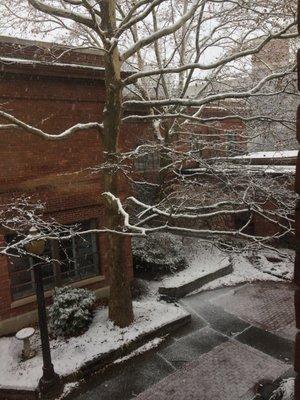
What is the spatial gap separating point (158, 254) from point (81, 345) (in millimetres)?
5653

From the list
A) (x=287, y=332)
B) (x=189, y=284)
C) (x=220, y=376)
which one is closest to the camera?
(x=220, y=376)

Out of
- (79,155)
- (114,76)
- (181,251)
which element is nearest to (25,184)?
(79,155)

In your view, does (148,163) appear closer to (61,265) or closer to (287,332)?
(61,265)

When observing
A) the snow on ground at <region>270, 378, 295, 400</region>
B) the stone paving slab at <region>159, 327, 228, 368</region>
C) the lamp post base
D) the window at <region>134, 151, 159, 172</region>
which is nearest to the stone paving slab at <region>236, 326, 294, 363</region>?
the stone paving slab at <region>159, 327, 228, 368</region>

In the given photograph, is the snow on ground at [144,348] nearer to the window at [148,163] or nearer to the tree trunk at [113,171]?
the tree trunk at [113,171]

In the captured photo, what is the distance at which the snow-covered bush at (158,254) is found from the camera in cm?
1329

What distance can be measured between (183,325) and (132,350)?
5.95 feet

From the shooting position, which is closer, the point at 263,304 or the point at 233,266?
the point at 263,304

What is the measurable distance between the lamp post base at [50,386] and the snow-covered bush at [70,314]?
165cm

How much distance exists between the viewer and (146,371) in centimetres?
789

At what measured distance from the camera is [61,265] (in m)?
10.8

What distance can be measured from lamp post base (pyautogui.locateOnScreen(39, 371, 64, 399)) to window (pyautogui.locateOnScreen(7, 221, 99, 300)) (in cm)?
322

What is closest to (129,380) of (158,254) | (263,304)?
(263,304)

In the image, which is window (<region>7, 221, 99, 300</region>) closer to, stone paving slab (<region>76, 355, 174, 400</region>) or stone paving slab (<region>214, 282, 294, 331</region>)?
stone paving slab (<region>76, 355, 174, 400</region>)
